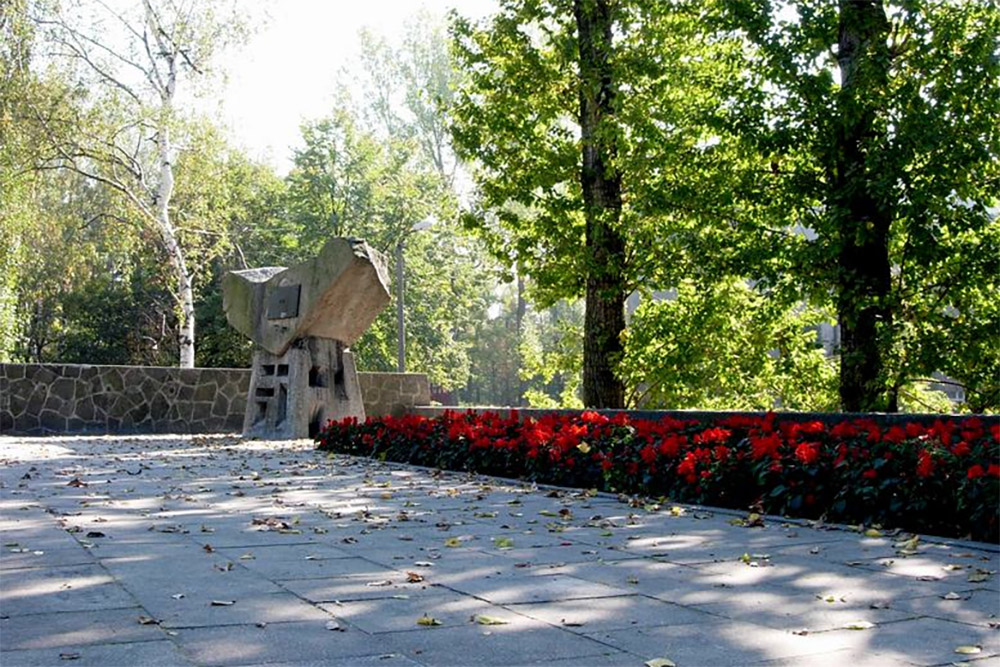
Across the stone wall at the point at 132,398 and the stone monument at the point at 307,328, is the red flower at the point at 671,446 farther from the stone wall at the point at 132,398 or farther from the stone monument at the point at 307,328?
the stone wall at the point at 132,398

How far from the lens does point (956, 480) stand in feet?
20.7

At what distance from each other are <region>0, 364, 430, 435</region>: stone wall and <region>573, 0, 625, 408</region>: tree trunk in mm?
6597

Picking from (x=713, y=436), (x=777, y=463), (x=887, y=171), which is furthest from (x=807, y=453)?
(x=887, y=171)

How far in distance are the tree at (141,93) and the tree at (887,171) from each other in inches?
732

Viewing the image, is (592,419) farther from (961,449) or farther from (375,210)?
(375,210)

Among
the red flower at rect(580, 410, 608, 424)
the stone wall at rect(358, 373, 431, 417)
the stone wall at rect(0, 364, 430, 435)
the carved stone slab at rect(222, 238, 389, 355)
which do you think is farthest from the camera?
the stone wall at rect(358, 373, 431, 417)

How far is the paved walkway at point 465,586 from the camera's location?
3.61 m

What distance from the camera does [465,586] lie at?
15.6ft

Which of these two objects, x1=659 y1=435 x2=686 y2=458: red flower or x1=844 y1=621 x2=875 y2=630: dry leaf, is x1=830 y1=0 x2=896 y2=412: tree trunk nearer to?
x1=659 y1=435 x2=686 y2=458: red flower

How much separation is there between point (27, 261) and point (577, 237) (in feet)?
85.5

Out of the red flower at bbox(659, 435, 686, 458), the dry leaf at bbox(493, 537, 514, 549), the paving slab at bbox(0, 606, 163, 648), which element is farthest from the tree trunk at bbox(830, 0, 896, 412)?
the paving slab at bbox(0, 606, 163, 648)

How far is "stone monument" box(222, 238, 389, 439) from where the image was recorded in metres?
16.4

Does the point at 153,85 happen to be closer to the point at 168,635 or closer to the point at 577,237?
the point at 577,237

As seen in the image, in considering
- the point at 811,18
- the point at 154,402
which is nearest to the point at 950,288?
the point at 811,18
